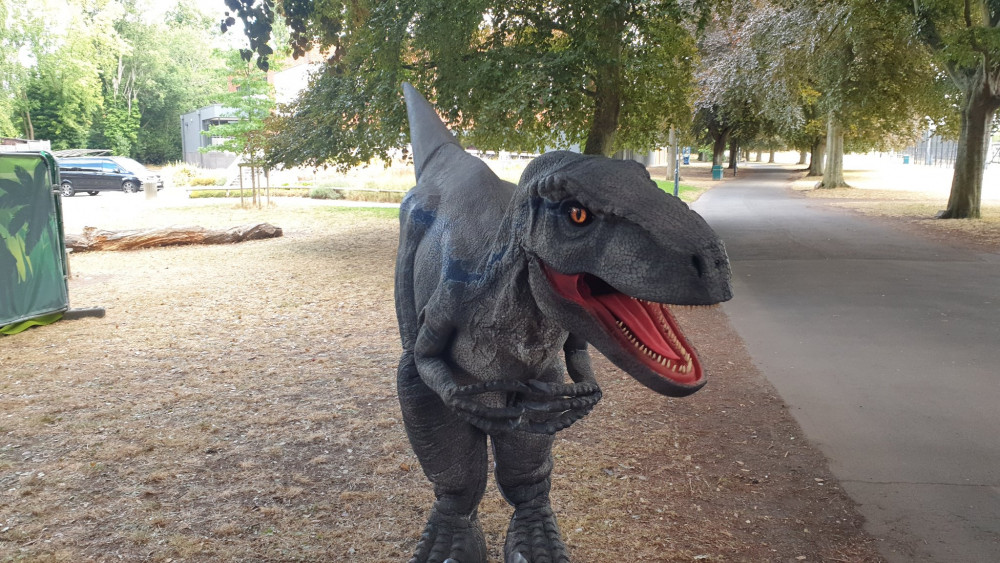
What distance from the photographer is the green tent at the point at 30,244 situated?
24.4 ft

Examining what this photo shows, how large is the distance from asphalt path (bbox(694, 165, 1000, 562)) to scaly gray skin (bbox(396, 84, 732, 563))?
6.71 feet

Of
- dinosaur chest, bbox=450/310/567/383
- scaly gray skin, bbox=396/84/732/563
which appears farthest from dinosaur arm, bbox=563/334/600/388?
dinosaur chest, bbox=450/310/567/383

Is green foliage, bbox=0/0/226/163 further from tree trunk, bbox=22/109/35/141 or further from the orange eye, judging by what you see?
the orange eye

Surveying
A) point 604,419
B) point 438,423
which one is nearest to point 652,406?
point 604,419

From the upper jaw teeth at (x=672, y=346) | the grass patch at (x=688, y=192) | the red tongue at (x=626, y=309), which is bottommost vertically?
the grass patch at (x=688, y=192)

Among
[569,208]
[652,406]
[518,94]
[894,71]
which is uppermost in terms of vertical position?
[894,71]

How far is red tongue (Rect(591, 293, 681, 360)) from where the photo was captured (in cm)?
164

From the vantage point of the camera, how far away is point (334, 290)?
9.71 meters

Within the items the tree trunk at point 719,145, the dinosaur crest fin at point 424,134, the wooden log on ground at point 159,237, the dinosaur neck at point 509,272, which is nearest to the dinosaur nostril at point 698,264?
the dinosaur neck at point 509,272

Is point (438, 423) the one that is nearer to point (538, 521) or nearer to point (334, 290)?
point (538, 521)

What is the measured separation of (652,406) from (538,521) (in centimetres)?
286

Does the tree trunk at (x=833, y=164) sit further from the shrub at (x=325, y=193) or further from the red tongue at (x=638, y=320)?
the red tongue at (x=638, y=320)

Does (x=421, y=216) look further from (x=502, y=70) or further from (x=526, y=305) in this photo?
(x=502, y=70)

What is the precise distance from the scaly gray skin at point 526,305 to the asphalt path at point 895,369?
80.5 inches
